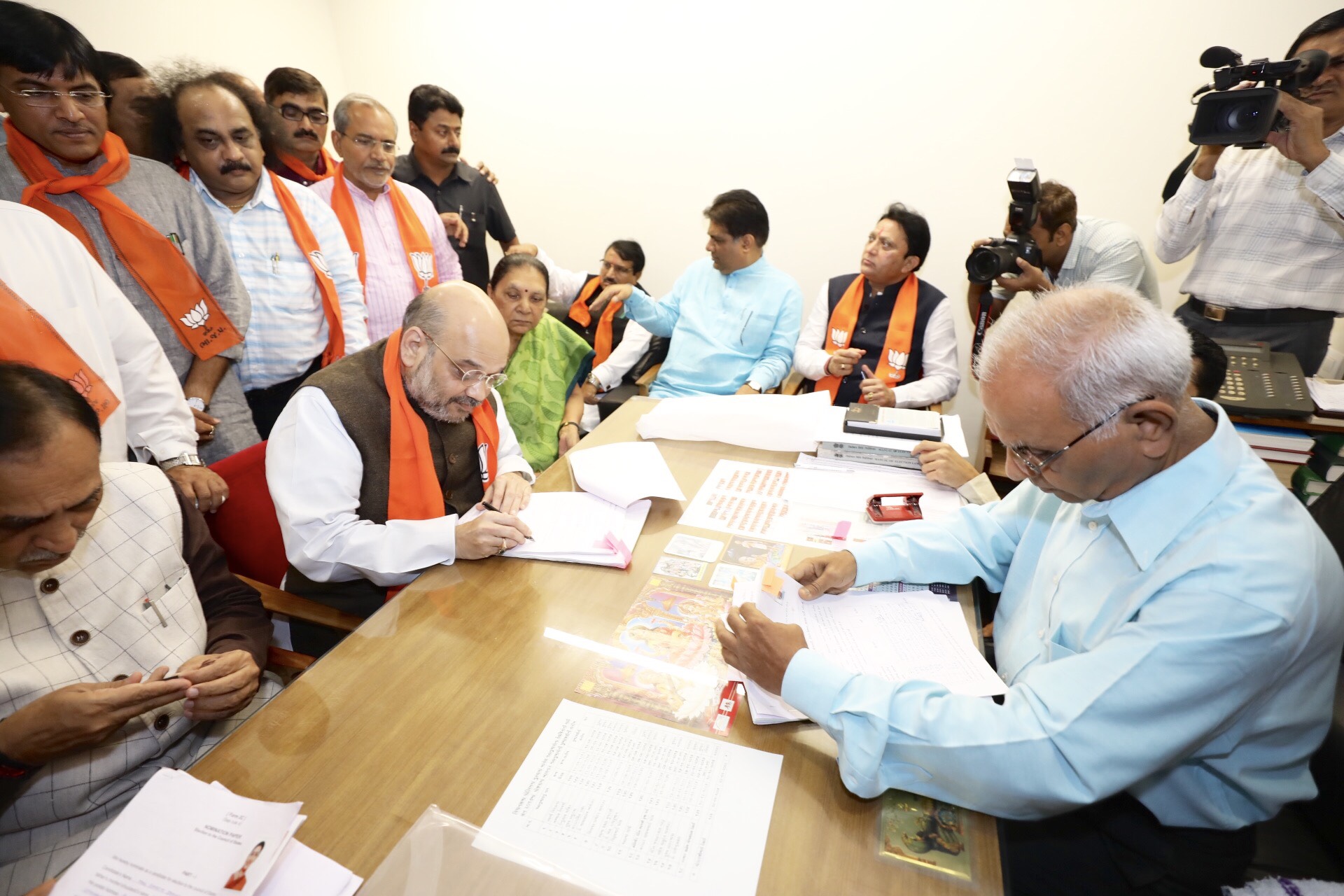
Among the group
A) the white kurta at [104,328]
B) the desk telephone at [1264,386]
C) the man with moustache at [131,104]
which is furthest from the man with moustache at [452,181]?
the desk telephone at [1264,386]

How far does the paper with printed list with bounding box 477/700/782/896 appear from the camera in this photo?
0.78m

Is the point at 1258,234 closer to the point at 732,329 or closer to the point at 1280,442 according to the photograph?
the point at 1280,442

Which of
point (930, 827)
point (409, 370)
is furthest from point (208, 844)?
point (409, 370)

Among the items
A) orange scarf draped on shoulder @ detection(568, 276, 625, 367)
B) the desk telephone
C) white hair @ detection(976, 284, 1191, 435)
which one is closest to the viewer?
white hair @ detection(976, 284, 1191, 435)

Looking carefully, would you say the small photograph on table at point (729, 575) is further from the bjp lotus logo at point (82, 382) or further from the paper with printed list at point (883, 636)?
the bjp lotus logo at point (82, 382)

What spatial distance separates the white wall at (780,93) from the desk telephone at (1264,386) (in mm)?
1336

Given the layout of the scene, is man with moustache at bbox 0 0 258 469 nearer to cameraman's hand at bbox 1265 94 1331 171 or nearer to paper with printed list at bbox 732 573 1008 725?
paper with printed list at bbox 732 573 1008 725

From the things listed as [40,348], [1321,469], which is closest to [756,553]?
[40,348]

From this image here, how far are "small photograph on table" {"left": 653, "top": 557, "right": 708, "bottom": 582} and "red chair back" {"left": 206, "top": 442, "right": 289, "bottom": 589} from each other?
98 centimetres

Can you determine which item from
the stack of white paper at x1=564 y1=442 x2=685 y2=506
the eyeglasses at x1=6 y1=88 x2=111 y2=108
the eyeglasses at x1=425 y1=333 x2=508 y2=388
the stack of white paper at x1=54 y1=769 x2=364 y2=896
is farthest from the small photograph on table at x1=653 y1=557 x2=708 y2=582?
the eyeglasses at x1=6 y1=88 x2=111 y2=108

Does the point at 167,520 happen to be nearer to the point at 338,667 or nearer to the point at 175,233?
the point at 338,667

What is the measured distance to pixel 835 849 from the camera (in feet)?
2.66

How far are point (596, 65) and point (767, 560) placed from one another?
12.3 ft

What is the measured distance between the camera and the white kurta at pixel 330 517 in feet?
4.51
